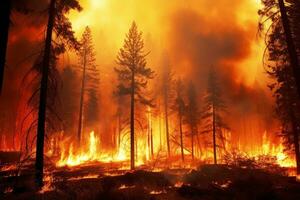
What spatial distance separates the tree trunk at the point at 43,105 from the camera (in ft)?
50.4

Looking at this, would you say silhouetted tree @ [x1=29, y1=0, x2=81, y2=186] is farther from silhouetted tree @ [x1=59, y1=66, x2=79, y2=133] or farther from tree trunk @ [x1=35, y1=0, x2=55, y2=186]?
silhouetted tree @ [x1=59, y1=66, x2=79, y2=133]

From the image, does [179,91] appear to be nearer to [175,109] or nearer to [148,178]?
[175,109]

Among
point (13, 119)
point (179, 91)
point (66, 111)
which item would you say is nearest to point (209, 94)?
point (179, 91)

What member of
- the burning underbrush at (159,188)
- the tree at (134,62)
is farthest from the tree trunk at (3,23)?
the tree at (134,62)

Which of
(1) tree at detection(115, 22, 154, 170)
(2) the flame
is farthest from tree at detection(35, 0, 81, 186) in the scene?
(1) tree at detection(115, 22, 154, 170)

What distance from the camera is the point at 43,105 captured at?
16172mm

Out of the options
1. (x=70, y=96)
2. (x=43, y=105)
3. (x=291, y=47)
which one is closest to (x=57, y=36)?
(x=43, y=105)

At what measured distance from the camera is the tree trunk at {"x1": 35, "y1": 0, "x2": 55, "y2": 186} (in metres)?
15.4

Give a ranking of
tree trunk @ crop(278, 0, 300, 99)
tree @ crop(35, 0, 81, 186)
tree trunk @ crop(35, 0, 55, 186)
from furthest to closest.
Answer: tree @ crop(35, 0, 81, 186), tree trunk @ crop(35, 0, 55, 186), tree trunk @ crop(278, 0, 300, 99)

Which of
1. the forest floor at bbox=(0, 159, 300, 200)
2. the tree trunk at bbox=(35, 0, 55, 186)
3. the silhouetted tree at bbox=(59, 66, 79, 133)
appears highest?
the silhouetted tree at bbox=(59, 66, 79, 133)

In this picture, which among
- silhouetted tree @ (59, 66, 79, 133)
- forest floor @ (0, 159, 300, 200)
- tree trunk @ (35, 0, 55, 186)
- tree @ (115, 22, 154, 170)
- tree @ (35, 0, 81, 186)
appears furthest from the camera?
silhouetted tree @ (59, 66, 79, 133)

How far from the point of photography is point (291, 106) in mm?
27453

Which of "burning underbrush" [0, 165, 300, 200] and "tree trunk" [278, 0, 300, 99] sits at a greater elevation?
"tree trunk" [278, 0, 300, 99]

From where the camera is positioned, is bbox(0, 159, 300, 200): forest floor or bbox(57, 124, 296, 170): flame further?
bbox(57, 124, 296, 170): flame
